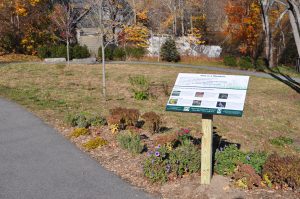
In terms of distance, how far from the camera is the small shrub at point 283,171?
18.4 feet

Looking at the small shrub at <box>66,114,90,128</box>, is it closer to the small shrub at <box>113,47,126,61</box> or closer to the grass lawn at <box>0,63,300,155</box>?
the grass lawn at <box>0,63,300,155</box>

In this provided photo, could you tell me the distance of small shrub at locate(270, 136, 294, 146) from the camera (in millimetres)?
10420

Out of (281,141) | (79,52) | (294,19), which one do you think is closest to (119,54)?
(79,52)

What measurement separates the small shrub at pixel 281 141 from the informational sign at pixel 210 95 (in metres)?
5.13

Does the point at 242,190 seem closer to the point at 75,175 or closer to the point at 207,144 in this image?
the point at 207,144

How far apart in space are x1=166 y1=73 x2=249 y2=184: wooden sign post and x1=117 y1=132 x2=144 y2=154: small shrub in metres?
2.00

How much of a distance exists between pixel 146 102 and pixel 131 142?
6.62 metres

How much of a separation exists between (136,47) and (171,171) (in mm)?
31670

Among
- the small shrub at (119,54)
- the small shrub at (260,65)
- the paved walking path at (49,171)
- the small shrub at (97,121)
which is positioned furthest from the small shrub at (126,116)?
the small shrub at (119,54)

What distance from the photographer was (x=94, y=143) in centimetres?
840

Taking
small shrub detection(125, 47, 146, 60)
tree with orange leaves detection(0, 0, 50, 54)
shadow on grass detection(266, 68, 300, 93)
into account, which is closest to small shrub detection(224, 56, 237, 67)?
shadow on grass detection(266, 68, 300, 93)

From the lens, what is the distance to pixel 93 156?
7895 millimetres

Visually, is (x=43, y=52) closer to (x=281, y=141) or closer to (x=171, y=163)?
(x=281, y=141)

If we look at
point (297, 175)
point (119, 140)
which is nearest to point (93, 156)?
point (119, 140)
